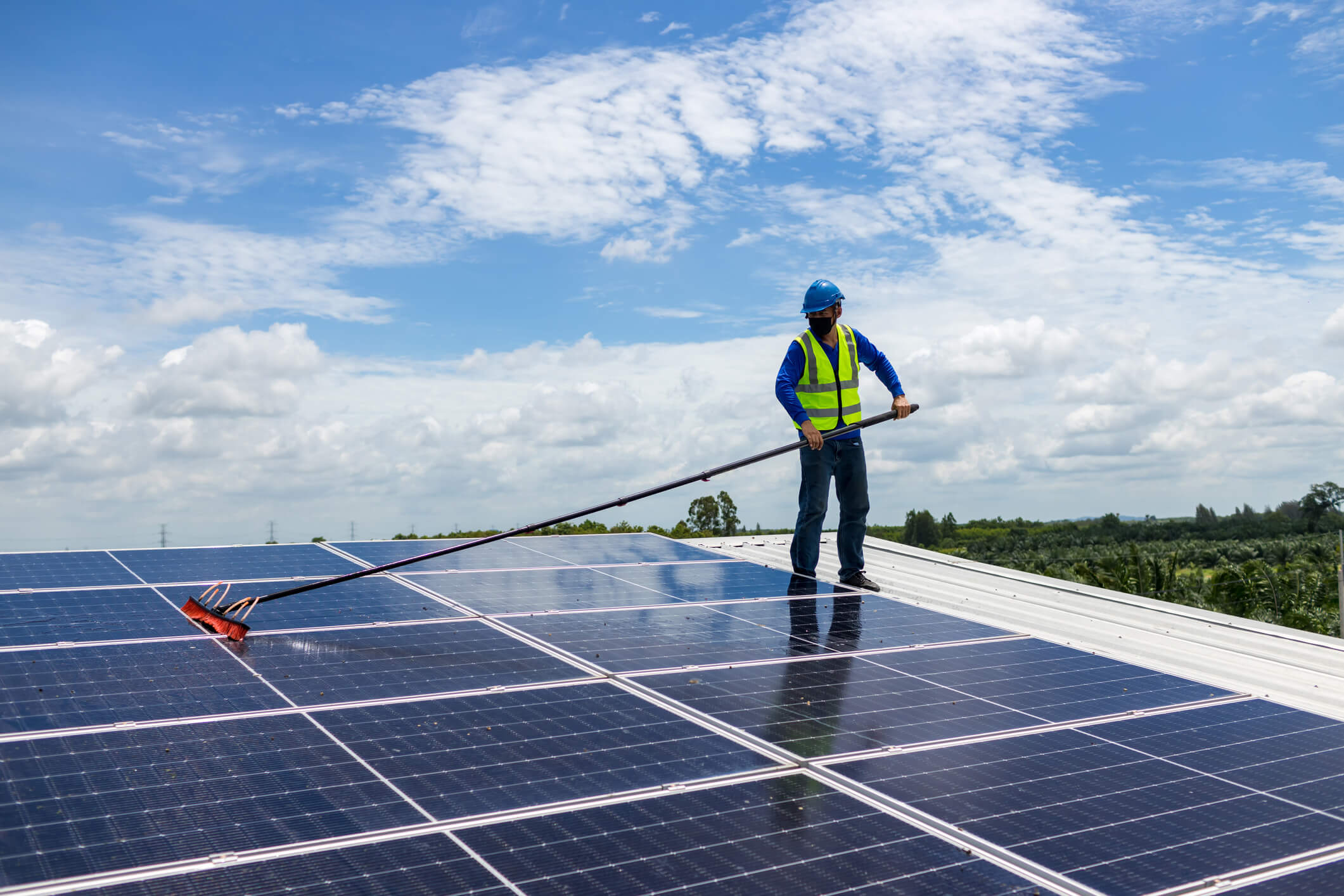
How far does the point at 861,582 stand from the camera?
38.4 ft

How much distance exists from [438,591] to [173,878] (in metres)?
6.35

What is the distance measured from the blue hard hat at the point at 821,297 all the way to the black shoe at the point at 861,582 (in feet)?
9.83

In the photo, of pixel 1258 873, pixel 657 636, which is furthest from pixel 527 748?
pixel 1258 873

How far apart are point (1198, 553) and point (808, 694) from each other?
6710 centimetres

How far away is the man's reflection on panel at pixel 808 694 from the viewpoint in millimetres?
5309

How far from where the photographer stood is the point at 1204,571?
65750 millimetres

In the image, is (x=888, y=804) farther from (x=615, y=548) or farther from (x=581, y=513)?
(x=615, y=548)

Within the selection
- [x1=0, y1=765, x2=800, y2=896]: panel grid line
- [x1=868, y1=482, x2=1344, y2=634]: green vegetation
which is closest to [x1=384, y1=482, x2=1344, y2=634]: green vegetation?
[x1=868, y1=482, x2=1344, y2=634]: green vegetation

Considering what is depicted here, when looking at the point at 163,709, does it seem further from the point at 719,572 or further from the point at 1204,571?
the point at 1204,571

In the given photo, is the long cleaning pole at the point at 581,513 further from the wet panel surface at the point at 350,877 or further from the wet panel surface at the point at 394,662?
the wet panel surface at the point at 350,877

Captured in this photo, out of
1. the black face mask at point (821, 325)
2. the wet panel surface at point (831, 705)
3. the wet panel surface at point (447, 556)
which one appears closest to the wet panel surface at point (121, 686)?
the wet panel surface at point (831, 705)

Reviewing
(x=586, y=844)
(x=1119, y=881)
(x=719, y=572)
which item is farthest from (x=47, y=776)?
(x=719, y=572)

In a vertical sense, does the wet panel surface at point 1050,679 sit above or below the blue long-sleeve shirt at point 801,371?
below

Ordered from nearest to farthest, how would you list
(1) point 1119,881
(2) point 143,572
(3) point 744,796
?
(1) point 1119,881, (3) point 744,796, (2) point 143,572
